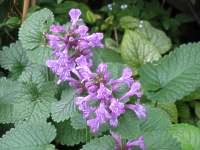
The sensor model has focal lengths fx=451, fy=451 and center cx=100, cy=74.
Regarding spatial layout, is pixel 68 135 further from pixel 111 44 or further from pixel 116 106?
pixel 111 44

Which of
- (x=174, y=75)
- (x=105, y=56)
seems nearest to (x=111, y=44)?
(x=105, y=56)

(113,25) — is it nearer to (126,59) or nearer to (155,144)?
(126,59)

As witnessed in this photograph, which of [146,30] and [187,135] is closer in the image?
[187,135]

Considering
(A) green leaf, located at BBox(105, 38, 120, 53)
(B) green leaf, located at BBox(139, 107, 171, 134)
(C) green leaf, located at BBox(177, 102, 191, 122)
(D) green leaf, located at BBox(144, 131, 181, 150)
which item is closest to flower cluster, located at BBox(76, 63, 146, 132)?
(D) green leaf, located at BBox(144, 131, 181, 150)

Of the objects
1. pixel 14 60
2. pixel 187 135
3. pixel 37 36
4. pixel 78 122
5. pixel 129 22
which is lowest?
pixel 187 135

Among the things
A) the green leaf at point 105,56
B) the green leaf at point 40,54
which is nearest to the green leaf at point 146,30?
the green leaf at point 105,56

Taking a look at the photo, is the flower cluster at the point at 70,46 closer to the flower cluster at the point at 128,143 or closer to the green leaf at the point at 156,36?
the flower cluster at the point at 128,143

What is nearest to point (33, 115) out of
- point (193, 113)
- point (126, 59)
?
point (126, 59)

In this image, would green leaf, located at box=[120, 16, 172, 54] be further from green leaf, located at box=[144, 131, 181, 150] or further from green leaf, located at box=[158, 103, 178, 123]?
green leaf, located at box=[144, 131, 181, 150]
